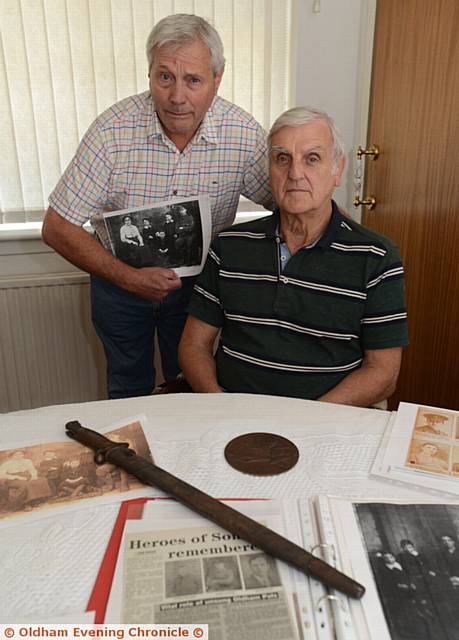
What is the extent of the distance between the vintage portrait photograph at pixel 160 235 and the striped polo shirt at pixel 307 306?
0.26 meters

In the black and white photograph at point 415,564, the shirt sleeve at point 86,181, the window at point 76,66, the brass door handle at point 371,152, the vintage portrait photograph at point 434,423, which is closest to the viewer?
the black and white photograph at point 415,564

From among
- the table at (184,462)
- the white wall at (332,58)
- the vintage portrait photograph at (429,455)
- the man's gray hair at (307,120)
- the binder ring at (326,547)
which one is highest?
the white wall at (332,58)

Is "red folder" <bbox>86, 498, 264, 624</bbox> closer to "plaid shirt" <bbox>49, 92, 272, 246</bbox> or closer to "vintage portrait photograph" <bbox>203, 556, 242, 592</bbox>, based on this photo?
"vintage portrait photograph" <bbox>203, 556, 242, 592</bbox>

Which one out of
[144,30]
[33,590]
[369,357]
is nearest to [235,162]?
[369,357]

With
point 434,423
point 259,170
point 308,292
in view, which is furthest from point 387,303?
point 259,170

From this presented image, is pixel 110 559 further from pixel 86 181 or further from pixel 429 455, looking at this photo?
pixel 86 181

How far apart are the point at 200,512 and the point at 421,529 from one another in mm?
308

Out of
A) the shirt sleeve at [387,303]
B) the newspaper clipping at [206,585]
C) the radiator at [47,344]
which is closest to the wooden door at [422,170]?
the shirt sleeve at [387,303]

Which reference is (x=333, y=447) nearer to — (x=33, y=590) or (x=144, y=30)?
(x=33, y=590)

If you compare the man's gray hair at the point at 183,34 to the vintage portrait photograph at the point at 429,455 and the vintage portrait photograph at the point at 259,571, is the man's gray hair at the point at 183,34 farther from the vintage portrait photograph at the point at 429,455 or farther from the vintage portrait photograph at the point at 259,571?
the vintage portrait photograph at the point at 259,571

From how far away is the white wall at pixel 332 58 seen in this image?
2311 millimetres

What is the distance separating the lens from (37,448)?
104 centimetres

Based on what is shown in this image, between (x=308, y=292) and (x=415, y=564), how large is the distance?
2.57ft

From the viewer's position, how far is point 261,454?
3.33ft
